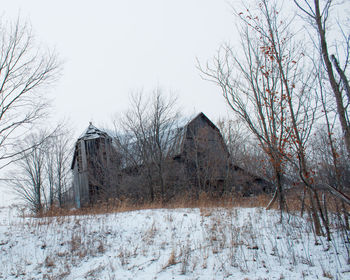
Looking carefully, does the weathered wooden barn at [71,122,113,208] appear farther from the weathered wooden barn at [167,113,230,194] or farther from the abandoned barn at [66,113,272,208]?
the weathered wooden barn at [167,113,230,194]

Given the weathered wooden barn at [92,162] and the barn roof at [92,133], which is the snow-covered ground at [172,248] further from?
the barn roof at [92,133]

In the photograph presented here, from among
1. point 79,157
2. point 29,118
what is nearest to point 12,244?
point 29,118

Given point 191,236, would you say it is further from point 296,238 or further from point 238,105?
point 238,105

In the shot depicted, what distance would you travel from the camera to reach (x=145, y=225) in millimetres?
8469

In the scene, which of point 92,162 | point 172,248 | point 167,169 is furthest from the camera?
point 92,162

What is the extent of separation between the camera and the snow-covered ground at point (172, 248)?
5.07 metres

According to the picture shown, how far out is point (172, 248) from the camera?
6.41m

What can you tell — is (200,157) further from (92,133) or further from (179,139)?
(92,133)

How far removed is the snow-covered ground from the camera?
16.6ft

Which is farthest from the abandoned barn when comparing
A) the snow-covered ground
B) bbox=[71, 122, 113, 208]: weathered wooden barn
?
the snow-covered ground

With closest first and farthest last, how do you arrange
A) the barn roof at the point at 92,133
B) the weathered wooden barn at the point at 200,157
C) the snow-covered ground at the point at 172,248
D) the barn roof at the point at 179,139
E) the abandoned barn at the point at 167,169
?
1. the snow-covered ground at the point at 172,248
2. the abandoned barn at the point at 167,169
3. the weathered wooden barn at the point at 200,157
4. the barn roof at the point at 179,139
5. the barn roof at the point at 92,133

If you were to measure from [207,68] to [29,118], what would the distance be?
736 cm

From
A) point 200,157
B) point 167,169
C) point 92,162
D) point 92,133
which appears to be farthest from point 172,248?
point 92,133

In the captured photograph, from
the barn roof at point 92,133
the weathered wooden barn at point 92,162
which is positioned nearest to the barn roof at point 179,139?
the weathered wooden barn at point 92,162
